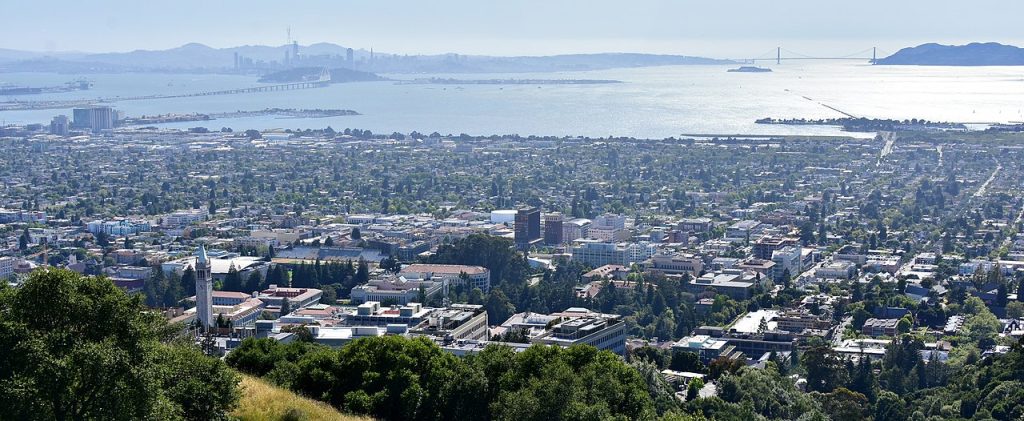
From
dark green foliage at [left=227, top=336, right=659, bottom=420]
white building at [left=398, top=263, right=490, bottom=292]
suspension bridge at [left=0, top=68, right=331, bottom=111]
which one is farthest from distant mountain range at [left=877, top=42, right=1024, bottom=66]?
dark green foliage at [left=227, top=336, right=659, bottom=420]

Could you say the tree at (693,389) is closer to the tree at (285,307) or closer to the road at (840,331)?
the road at (840,331)

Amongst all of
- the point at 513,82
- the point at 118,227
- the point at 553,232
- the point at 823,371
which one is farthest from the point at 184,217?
the point at 513,82

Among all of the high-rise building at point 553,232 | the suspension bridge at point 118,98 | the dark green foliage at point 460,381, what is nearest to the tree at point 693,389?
the dark green foliage at point 460,381

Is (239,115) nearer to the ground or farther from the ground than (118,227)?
farther from the ground

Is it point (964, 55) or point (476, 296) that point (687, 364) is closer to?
point (476, 296)

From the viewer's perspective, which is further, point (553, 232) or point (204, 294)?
point (553, 232)

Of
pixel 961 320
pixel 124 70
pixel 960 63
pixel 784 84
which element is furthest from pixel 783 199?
pixel 124 70

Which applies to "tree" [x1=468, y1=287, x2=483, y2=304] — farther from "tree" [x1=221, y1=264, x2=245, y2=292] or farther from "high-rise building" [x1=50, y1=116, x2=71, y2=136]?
"high-rise building" [x1=50, y1=116, x2=71, y2=136]
